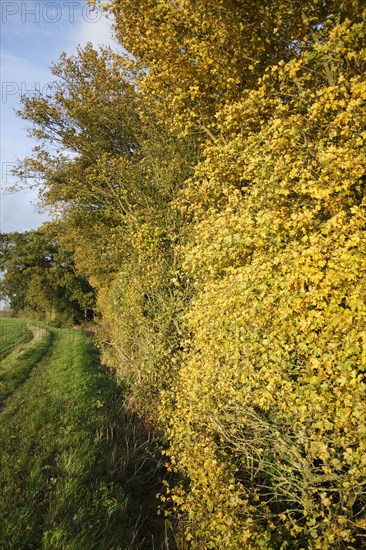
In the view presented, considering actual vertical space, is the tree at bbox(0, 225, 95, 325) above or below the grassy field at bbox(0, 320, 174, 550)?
above

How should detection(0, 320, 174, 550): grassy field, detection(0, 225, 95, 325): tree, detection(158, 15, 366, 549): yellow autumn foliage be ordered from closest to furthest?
detection(158, 15, 366, 549): yellow autumn foliage, detection(0, 320, 174, 550): grassy field, detection(0, 225, 95, 325): tree

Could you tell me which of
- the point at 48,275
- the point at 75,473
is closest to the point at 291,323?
the point at 75,473

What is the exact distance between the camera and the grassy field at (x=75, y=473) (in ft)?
14.4

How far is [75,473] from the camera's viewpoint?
5.61 meters

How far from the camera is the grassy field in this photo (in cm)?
439

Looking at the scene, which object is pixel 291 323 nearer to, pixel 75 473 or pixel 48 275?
pixel 75 473

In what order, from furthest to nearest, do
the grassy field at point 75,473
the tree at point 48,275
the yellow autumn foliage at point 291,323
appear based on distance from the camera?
1. the tree at point 48,275
2. the grassy field at point 75,473
3. the yellow autumn foliage at point 291,323

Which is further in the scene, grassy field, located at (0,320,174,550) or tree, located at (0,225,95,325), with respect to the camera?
tree, located at (0,225,95,325)

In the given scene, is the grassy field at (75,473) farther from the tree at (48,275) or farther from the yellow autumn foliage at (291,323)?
the tree at (48,275)

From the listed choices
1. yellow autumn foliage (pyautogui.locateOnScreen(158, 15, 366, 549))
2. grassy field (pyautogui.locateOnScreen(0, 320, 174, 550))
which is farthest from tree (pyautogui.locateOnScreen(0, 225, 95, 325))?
yellow autumn foliage (pyautogui.locateOnScreen(158, 15, 366, 549))

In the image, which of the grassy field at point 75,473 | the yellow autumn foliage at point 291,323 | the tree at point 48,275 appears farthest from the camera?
the tree at point 48,275

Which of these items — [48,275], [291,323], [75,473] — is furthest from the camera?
[48,275]

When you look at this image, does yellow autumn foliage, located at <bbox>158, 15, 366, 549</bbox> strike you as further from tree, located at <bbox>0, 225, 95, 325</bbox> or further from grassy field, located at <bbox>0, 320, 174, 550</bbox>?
tree, located at <bbox>0, 225, 95, 325</bbox>

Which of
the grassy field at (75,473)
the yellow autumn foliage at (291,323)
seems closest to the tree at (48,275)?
the grassy field at (75,473)
